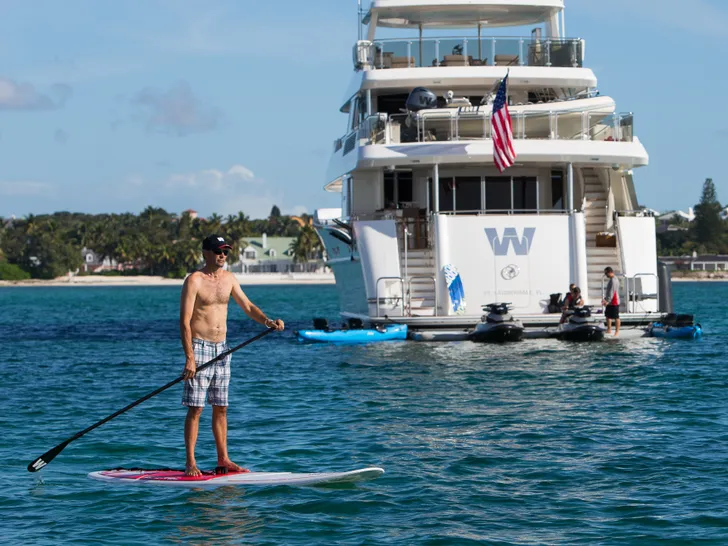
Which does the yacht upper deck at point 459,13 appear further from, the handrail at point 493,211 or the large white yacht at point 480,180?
the handrail at point 493,211

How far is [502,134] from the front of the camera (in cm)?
2545

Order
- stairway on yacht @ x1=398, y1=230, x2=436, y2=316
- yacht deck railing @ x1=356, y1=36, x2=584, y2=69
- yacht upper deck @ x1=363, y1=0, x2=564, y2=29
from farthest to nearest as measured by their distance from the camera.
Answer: yacht upper deck @ x1=363, y1=0, x2=564, y2=29, yacht deck railing @ x1=356, y1=36, x2=584, y2=69, stairway on yacht @ x1=398, y1=230, x2=436, y2=316

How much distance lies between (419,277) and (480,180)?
326 cm

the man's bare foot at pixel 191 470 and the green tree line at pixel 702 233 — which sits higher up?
the green tree line at pixel 702 233

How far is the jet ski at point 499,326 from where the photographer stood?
25.0m

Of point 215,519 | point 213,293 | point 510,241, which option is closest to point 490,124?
point 510,241

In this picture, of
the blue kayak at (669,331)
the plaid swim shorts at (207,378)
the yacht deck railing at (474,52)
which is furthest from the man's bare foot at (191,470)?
the yacht deck railing at (474,52)

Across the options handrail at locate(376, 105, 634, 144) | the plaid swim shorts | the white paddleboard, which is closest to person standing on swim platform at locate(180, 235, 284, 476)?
the plaid swim shorts

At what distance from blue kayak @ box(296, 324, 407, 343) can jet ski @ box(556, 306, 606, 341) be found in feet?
11.8

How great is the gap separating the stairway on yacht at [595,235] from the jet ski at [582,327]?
2053mm

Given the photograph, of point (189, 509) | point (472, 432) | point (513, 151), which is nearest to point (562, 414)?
point (472, 432)

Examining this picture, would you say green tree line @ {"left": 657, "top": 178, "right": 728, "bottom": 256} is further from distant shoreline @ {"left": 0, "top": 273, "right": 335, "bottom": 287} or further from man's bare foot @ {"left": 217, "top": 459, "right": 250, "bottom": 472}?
man's bare foot @ {"left": 217, "top": 459, "right": 250, "bottom": 472}

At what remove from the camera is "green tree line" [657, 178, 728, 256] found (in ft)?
487

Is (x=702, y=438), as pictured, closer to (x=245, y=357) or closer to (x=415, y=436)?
(x=415, y=436)
